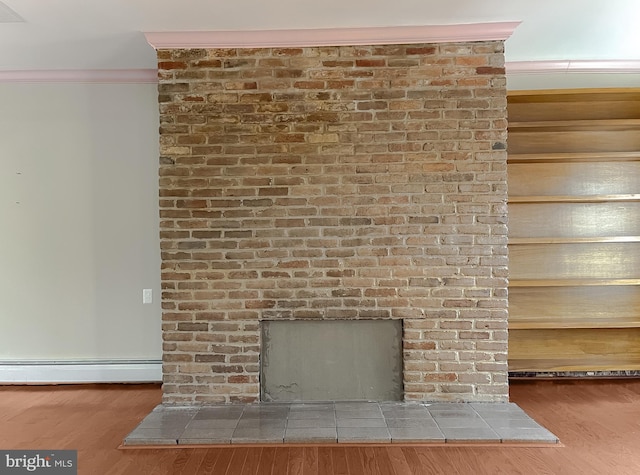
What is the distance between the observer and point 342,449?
2705 mm

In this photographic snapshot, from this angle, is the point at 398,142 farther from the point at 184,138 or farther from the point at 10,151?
the point at 10,151

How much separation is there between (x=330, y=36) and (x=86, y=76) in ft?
6.79

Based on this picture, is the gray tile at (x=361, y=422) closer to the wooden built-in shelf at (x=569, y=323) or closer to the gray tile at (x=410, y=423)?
the gray tile at (x=410, y=423)

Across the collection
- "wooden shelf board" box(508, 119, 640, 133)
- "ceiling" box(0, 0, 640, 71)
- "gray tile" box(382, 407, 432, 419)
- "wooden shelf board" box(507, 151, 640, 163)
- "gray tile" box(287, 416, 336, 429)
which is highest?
"ceiling" box(0, 0, 640, 71)

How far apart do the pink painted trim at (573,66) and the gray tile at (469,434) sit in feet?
9.09

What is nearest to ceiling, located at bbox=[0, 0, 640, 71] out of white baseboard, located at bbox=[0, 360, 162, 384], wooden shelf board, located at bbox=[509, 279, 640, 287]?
wooden shelf board, located at bbox=[509, 279, 640, 287]

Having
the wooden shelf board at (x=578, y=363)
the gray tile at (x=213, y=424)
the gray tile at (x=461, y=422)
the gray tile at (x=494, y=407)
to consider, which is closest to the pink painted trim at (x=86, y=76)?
the gray tile at (x=213, y=424)

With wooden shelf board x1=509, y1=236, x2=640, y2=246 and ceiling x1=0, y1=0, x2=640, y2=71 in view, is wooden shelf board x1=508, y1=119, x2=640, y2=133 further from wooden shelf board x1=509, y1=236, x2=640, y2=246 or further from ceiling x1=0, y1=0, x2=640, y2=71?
wooden shelf board x1=509, y1=236, x2=640, y2=246

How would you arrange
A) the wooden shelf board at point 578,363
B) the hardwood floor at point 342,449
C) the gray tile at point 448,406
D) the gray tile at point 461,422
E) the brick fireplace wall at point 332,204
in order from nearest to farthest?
the hardwood floor at point 342,449
the gray tile at point 461,422
the gray tile at point 448,406
the brick fireplace wall at point 332,204
the wooden shelf board at point 578,363

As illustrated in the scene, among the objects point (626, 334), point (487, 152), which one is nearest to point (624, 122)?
point (487, 152)

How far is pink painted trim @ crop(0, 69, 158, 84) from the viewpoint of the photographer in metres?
3.90

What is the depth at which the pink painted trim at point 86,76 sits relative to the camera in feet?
12.8

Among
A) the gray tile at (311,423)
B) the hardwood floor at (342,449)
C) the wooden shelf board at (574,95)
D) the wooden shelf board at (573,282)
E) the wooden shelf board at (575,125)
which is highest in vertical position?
the wooden shelf board at (574,95)

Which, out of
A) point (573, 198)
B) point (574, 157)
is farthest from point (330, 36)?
point (573, 198)
